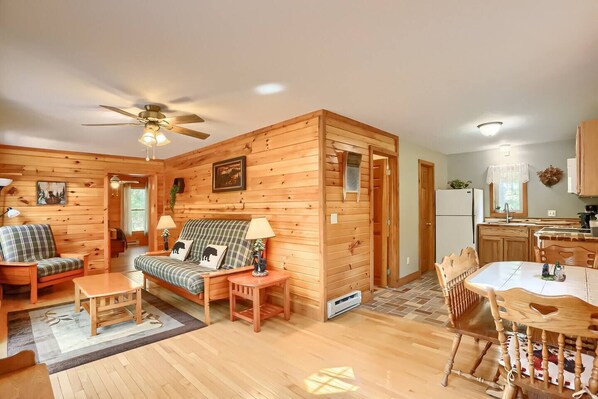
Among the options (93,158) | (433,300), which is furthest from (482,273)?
(93,158)

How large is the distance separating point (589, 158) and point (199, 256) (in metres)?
4.49

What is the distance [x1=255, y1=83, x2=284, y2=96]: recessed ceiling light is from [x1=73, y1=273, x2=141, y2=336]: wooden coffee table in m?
2.32

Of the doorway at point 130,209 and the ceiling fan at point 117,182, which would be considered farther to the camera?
the doorway at point 130,209

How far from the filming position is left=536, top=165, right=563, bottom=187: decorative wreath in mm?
4848

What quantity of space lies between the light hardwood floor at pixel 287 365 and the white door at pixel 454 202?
2.76 m

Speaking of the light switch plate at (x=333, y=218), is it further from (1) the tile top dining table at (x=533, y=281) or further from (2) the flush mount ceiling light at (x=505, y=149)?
(2) the flush mount ceiling light at (x=505, y=149)

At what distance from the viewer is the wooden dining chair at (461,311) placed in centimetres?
189

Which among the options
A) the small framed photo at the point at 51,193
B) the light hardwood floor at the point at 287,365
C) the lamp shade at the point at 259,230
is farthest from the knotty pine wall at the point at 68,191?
the lamp shade at the point at 259,230

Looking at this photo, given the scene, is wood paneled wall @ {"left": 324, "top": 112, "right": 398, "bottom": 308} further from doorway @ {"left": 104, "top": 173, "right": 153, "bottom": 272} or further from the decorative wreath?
doorway @ {"left": 104, "top": 173, "right": 153, "bottom": 272}

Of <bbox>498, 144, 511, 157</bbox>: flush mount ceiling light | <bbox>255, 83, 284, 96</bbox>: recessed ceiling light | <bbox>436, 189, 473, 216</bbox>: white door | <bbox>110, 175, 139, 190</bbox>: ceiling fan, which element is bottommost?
<bbox>436, 189, 473, 216</bbox>: white door

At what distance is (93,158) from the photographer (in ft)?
18.4

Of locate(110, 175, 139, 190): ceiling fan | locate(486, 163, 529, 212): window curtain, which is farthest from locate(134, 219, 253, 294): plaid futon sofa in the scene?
locate(110, 175, 139, 190): ceiling fan

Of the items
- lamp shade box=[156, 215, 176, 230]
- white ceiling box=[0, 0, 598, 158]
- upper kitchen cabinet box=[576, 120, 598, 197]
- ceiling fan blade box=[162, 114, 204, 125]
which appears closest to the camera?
white ceiling box=[0, 0, 598, 158]

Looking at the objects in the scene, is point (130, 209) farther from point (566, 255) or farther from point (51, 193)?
point (566, 255)
